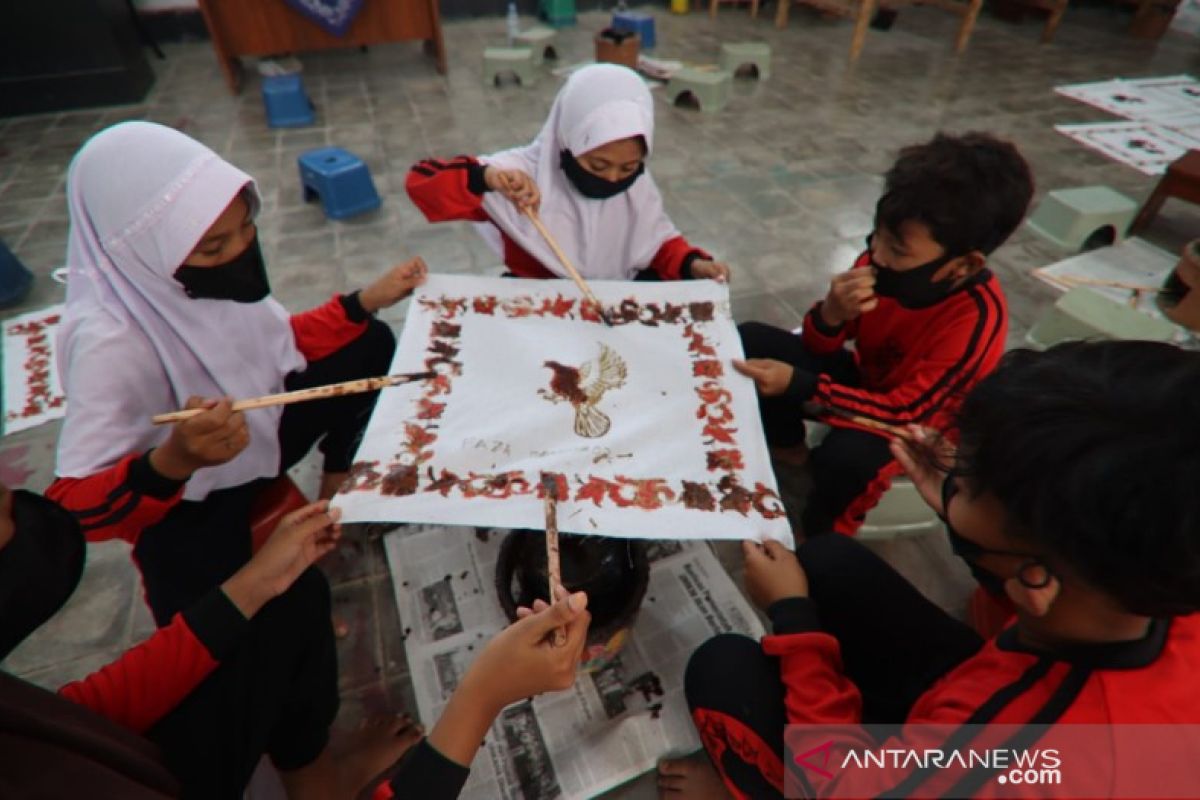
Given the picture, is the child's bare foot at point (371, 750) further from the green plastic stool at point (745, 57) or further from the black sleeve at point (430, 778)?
the green plastic stool at point (745, 57)

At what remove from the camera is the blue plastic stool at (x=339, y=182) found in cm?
269

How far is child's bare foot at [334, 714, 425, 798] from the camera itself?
3.61 feet

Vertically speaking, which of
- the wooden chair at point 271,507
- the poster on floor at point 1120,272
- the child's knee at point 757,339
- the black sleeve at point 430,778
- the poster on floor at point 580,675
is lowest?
the poster on floor at point 580,675

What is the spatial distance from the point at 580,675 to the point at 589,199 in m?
1.16

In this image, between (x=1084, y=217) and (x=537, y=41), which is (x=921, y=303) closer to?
(x=1084, y=217)

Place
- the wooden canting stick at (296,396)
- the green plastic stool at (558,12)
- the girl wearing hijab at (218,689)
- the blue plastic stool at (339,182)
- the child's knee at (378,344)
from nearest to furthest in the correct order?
the girl wearing hijab at (218,689)
the wooden canting stick at (296,396)
the child's knee at (378,344)
the blue plastic stool at (339,182)
the green plastic stool at (558,12)

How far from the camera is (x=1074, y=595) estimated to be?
610 millimetres

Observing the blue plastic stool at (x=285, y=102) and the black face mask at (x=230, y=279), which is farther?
the blue plastic stool at (x=285, y=102)

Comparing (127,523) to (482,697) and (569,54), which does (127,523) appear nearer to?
(482,697)

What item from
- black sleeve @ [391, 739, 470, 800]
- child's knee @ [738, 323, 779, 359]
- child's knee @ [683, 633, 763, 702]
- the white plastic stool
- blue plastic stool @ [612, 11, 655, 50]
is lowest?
the white plastic stool

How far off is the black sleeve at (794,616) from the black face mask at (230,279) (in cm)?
112

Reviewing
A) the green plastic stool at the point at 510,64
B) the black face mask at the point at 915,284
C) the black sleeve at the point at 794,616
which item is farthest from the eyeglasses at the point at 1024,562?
the green plastic stool at the point at 510,64

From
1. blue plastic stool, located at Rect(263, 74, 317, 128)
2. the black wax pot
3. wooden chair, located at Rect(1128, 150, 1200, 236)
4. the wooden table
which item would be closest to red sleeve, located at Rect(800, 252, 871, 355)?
the black wax pot

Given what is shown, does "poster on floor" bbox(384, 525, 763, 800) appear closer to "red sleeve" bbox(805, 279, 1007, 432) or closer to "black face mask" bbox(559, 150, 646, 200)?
"red sleeve" bbox(805, 279, 1007, 432)
